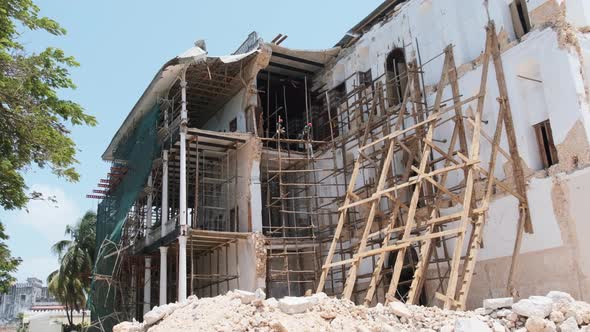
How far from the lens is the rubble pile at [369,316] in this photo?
725 cm

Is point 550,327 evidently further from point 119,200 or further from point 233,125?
point 119,200

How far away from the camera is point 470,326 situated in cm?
678

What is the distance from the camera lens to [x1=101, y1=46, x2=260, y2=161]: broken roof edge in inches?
703

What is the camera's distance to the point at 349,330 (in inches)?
294

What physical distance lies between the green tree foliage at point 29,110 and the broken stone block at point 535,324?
1048cm

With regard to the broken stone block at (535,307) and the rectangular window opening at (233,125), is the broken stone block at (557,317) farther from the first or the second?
the rectangular window opening at (233,125)

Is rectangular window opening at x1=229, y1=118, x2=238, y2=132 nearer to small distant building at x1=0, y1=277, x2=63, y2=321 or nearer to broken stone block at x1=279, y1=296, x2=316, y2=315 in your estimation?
broken stone block at x1=279, y1=296, x2=316, y2=315

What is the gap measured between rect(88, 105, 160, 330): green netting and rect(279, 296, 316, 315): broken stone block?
1230cm

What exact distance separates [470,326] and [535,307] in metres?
1.12

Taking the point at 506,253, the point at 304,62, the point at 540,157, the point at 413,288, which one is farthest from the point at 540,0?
the point at 304,62

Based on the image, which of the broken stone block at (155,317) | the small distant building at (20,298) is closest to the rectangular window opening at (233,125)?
the broken stone block at (155,317)

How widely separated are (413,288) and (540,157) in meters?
5.21

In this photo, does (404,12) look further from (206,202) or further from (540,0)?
(206,202)

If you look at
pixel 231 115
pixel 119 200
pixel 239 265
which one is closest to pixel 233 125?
pixel 231 115
